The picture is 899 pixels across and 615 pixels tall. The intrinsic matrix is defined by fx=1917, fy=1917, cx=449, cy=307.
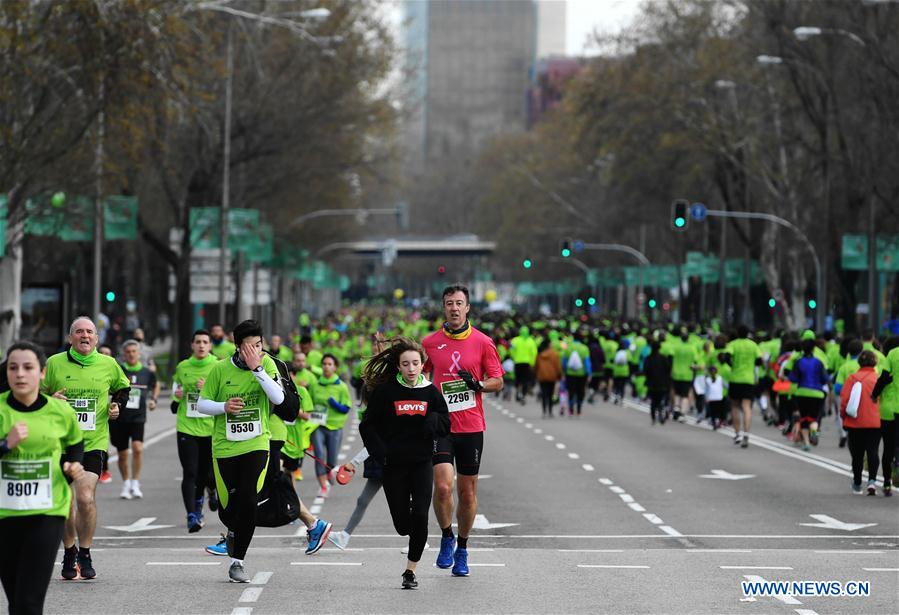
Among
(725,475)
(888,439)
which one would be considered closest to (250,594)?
(888,439)

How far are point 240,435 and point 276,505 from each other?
21.9 inches

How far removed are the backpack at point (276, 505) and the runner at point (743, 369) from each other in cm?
1523

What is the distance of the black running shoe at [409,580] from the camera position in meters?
11.9

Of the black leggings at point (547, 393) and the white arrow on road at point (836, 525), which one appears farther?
the black leggings at point (547, 393)

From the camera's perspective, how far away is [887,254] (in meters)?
Answer: 46.2

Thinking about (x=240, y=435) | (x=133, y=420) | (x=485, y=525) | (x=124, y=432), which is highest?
(x=240, y=435)

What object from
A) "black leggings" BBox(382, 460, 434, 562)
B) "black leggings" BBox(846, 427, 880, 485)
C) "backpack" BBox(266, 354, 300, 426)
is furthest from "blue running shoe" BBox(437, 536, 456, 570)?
"black leggings" BBox(846, 427, 880, 485)

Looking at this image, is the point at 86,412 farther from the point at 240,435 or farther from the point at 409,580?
the point at 409,580

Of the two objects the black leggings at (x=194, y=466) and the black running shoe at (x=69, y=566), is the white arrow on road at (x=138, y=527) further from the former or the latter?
the black running shoe at (x=69, y=566)

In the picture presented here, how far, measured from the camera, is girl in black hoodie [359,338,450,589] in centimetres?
A: 1195

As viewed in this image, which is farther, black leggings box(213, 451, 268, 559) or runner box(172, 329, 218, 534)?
runner box(172, 329, 218, 534)

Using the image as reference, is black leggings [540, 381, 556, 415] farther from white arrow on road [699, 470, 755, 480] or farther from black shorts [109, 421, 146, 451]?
black shorts [109, 421, 146, 451]

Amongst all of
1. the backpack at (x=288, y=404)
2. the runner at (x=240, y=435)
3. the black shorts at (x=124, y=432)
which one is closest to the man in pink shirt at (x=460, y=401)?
the backpack at (x=288, y=404)

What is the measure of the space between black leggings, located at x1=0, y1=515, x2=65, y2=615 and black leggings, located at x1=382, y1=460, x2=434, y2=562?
368 cm
